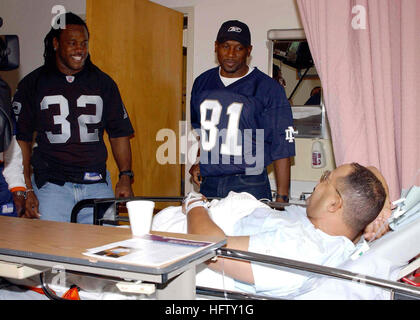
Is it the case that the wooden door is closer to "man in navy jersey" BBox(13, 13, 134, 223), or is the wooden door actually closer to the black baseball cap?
"man in navy jersey" BBox(13, 13, 134, 223)

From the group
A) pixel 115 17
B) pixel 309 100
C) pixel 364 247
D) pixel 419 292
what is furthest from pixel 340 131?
pixel 115 17

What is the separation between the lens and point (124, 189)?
276 centimetres

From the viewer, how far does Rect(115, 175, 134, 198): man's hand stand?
2.74 m

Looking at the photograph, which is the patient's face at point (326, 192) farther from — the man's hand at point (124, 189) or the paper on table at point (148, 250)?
the man's hand at point (124, 189)

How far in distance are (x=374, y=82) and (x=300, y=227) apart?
3.08 feet

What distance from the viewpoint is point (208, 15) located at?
153 inches

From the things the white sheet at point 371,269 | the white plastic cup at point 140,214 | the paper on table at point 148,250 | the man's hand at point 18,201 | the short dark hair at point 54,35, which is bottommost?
the white sheet at point 371,269

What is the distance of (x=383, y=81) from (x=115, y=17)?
1.97 m

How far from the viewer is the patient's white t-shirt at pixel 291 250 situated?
1.50m

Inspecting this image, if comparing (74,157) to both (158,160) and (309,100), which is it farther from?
(309,100)

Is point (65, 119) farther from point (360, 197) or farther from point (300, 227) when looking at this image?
point (360, 197)

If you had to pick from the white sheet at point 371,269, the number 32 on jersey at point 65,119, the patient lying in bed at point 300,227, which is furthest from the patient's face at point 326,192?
the number 32 on jersey at point 65,119

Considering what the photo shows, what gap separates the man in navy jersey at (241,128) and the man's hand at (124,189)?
44cm

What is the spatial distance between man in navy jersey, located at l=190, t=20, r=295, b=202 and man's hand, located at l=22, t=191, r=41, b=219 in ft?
3.14
